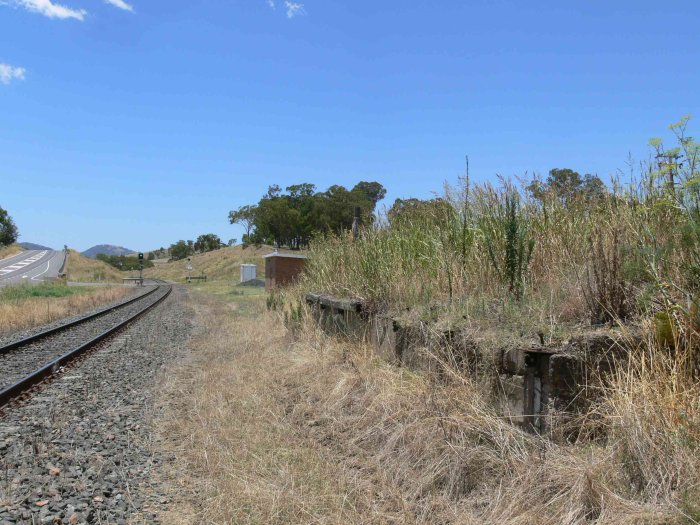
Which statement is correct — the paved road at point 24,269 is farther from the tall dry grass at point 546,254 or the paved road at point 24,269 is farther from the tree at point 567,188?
the tree at point 567,188

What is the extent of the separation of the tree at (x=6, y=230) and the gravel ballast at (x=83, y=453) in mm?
121844

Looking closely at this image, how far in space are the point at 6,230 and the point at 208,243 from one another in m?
46.7

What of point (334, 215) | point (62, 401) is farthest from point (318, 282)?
point (334, 215)

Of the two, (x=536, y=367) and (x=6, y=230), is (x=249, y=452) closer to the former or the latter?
(x=536, y=367)

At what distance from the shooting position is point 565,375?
382 cm

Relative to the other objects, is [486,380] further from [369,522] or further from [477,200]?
[477,200]

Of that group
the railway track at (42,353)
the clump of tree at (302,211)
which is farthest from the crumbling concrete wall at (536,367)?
the clump of tree at (302,211)

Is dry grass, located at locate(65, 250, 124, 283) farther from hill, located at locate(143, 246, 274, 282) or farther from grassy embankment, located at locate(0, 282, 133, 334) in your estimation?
grassy embankment, located at locate(0, 282, 133, 334)

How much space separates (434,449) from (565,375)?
3.38 feet

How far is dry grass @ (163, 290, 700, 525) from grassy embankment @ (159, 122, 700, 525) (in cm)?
1

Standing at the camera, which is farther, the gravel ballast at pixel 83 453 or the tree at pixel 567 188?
the tree at pixel 567 188

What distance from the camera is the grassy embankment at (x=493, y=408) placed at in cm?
321

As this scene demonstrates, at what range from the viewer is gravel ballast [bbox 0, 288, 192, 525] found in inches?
156

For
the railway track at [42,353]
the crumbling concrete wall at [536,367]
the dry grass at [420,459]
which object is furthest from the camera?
the railway track at [42,353]
